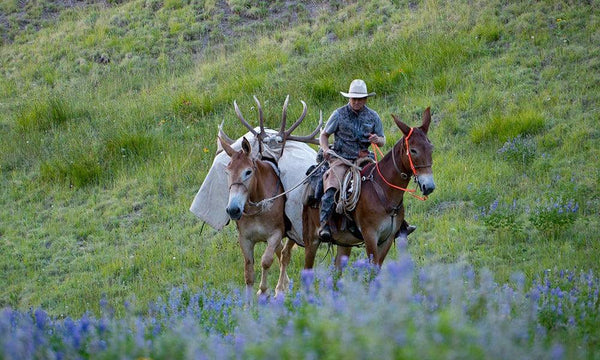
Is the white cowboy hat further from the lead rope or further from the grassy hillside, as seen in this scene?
the grassy hillside

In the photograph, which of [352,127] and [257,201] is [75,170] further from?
[352,127]

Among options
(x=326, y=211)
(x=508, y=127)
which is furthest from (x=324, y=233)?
(x=508, y=127)

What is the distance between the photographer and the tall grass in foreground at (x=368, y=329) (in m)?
3.75

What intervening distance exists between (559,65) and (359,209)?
25.8ft

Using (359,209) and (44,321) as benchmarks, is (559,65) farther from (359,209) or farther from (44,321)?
(44,321)

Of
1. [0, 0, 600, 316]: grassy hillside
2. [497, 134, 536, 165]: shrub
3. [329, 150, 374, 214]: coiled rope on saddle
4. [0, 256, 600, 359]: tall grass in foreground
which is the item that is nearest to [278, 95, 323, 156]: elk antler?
[329, 150, 374, 214]: coiled rope on saddle

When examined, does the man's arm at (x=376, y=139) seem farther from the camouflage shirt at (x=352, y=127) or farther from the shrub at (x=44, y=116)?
the shrub at (x=44, y=116)

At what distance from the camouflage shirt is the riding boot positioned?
0.59 m

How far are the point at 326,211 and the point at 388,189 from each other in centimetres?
78

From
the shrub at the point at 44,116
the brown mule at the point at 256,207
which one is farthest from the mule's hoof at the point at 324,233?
the shrub at the point at 44,116

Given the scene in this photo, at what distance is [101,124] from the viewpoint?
55.2ft

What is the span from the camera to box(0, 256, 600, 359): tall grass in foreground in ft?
12.3

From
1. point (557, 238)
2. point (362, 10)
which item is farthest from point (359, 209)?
point (362, 10)

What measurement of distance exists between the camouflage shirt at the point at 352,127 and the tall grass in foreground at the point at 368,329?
3011mm
